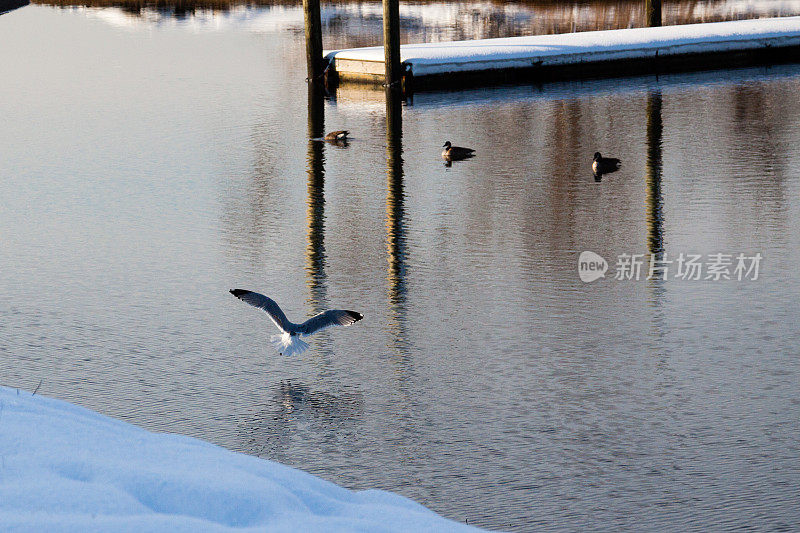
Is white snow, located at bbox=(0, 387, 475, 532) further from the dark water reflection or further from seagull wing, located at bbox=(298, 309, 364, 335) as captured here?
the dark water reflection

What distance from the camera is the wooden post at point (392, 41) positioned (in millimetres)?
26000

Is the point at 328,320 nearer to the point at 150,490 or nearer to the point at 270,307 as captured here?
the point at 270,307

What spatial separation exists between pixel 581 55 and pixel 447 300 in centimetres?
1971

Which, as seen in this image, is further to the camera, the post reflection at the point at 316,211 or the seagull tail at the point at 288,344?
the post reflection at the point at 316,211

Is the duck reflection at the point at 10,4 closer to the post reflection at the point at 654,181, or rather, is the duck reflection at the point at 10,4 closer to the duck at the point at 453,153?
the post reflection at the point at 654,181

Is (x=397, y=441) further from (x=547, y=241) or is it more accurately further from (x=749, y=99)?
(x=749, y=99)

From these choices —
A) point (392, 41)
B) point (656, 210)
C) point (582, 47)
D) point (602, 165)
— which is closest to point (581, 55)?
point (582, 47)

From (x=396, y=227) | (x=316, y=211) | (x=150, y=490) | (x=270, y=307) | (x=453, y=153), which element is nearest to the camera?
(x=150, y=490)

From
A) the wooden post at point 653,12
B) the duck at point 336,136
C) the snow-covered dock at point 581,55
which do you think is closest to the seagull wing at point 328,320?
the duck at point 336,136

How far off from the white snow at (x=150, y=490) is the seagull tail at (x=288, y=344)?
287 centimetres

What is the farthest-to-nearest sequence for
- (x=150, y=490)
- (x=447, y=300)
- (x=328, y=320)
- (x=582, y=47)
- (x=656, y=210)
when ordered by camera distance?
(x=582, y=47)
(x=656, y=210)
(x=447, y=300)
(x=328, y=320)
(x=150, y=490)

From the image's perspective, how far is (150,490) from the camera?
501cm


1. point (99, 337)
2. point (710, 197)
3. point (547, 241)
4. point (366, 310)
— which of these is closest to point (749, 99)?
point (710, 197)

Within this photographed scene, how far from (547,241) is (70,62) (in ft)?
78.7
